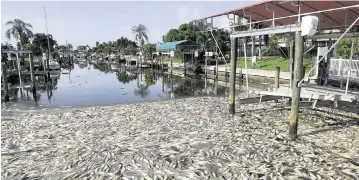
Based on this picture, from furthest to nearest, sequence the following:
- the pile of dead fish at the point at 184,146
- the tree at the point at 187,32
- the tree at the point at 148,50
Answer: the tree at the point at 187,32 < the tree at the point at 148,50 < the pile of dead fish at the point at 184,146

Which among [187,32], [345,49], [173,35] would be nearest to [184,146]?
[345,49]

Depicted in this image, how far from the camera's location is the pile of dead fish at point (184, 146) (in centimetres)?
688

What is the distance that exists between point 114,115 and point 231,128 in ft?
20.0

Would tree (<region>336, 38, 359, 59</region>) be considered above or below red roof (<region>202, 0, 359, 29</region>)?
below

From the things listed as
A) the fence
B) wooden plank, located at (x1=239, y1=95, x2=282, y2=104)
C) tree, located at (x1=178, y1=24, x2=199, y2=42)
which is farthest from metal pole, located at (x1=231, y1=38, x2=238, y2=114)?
tree, located at (x1=178, y1=24, x2=199, y2=42)

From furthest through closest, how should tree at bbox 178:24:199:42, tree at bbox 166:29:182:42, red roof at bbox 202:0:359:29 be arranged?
tree at bbox 166:29:182:42 < tree at bbox 178:24:199:42 < red roof at bbox 202:0:359:29

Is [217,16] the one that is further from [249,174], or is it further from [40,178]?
[40,178]

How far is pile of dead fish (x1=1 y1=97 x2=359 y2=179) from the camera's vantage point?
6.88 meters

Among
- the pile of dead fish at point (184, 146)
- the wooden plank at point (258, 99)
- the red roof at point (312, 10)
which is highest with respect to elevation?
the red roof at point (312, 10)

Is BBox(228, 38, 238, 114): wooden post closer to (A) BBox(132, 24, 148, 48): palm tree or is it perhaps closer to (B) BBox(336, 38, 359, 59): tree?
(B) BBox(336, 38, 359, 59): tree

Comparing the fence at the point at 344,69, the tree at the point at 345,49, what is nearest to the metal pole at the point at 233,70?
the fence at the point at 344,69

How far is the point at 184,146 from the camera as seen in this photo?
8.56 m

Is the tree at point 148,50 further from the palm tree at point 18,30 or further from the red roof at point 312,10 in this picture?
the red roof at point 312,10

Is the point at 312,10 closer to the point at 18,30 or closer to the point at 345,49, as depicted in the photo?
the point at 345,49
